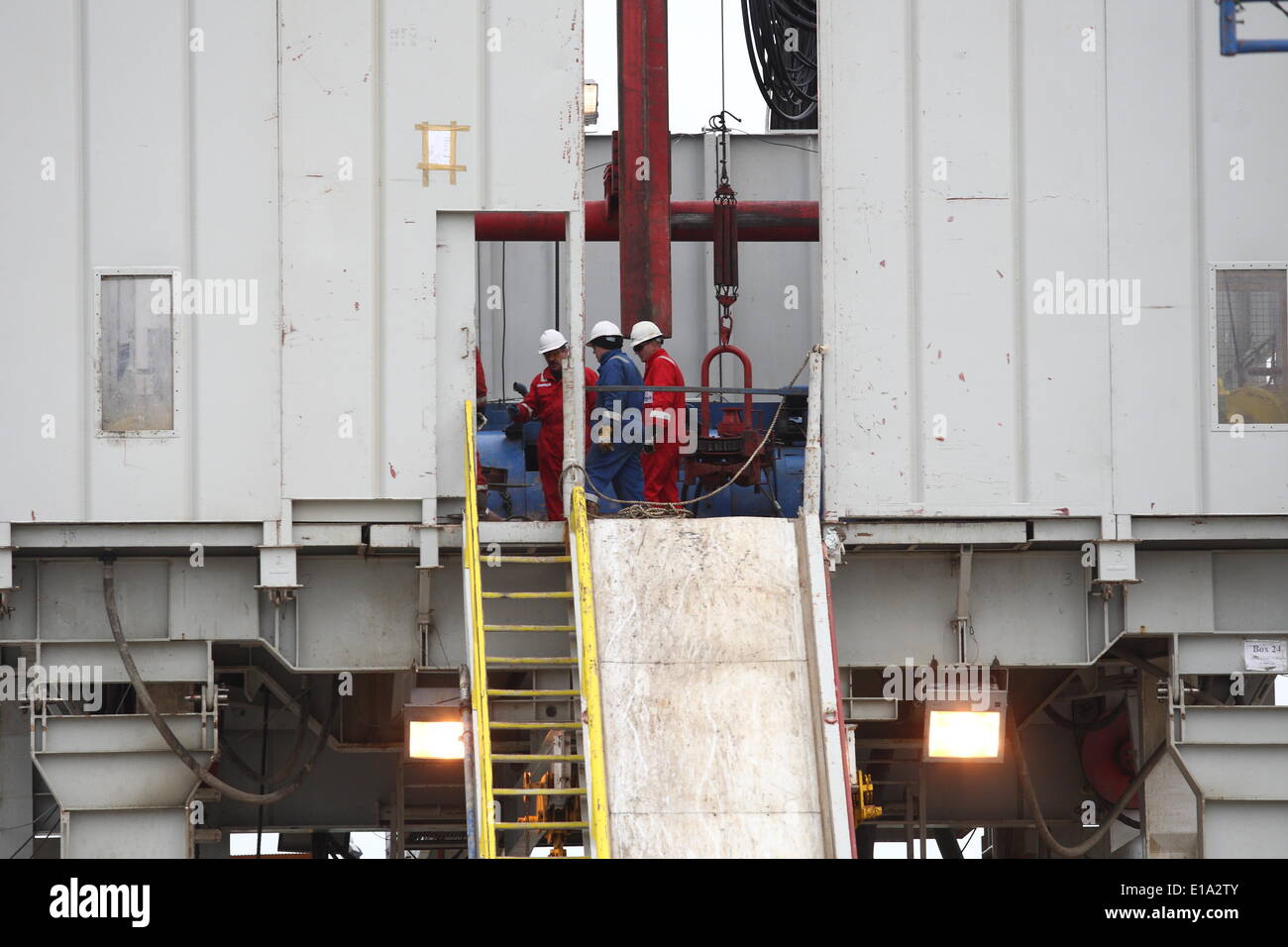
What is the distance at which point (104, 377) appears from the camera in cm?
1154

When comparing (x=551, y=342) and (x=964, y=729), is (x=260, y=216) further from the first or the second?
(x=964, y=729)

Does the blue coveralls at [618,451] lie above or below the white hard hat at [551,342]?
below

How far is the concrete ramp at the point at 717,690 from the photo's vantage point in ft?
31.2

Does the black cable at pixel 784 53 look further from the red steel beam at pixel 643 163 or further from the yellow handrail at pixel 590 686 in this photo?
the yellow handrail at pixel 590 686

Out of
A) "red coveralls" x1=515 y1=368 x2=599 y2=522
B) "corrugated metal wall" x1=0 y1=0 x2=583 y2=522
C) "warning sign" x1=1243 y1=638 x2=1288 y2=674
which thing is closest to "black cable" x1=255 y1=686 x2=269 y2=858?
"corrugated metal wall" x1=0 y1=0 x2=583 y2=522

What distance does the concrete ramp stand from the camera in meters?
9.52

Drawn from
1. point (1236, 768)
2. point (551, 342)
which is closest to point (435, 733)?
point (551, 342)

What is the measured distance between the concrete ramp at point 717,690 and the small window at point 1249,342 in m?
3.29

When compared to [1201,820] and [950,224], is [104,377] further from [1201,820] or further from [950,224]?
[1201,820]

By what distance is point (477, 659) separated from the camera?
10.0 m

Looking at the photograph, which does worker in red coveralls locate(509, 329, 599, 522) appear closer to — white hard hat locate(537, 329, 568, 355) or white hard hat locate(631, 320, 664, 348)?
white hard hat locate(537, 329, 568, 355)

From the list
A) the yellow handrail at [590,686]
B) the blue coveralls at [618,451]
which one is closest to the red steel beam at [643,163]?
the blue coveralls at [618,451]

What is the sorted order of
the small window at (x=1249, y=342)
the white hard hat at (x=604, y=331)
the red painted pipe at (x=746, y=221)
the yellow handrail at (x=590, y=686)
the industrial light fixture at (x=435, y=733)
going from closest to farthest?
the yellow handrail at (x=590, y=686), the small window at (x=1249, y=342), the industrial light fixture at (x=435, y=733), the white hard hat at (x=604, y=331), the red painted pipe at (x=746, y=221)

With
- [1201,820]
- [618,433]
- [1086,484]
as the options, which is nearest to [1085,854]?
[1201,820]
